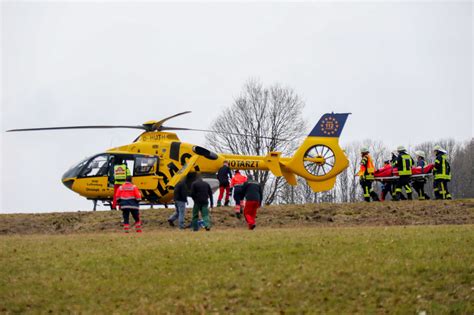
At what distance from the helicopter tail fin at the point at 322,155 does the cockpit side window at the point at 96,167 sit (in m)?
7.50

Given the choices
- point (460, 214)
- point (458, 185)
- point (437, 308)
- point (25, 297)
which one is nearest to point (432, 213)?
point (460, 214)

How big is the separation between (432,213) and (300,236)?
8486 mm

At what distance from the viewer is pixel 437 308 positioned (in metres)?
14.8

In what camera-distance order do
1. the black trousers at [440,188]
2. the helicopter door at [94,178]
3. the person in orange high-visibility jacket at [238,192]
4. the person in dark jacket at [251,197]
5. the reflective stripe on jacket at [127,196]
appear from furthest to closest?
the helicopter door at [94,178]
the black trousers at [440,188]
the person in orange high-visibility jacket at [238,192]
the reflective stripe on jacket at [127,196]
the person in dark jacket at [251,197]

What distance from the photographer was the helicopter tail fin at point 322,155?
1298 inches

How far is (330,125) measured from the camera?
33031mm

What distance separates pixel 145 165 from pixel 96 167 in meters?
1.99

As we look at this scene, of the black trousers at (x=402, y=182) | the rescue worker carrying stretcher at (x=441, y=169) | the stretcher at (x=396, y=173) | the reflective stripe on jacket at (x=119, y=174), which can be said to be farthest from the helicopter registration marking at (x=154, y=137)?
the rescue worker carrying stretcher at (x=441, y=169)

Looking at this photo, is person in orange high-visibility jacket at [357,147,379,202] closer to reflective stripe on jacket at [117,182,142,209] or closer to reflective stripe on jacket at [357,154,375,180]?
reflective stripe on jacket at [357,154,375,180]

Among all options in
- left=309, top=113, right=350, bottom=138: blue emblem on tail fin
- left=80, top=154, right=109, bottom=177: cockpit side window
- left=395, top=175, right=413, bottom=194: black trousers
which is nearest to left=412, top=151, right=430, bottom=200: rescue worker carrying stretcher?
left=395, top=175, right=413, bottom=194: black trousers

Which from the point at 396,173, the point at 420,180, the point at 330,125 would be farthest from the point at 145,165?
the point at 420,180

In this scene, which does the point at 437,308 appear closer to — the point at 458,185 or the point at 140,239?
the point at 140,239

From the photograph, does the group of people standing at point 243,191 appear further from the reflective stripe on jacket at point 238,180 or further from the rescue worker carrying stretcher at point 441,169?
the rescue worker carrying stretcher at point 441,169

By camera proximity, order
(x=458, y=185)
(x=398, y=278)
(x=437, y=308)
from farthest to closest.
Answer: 1. (x=458, y=185)
2. (x=398, y=278)
3. (x=437, y=308)
